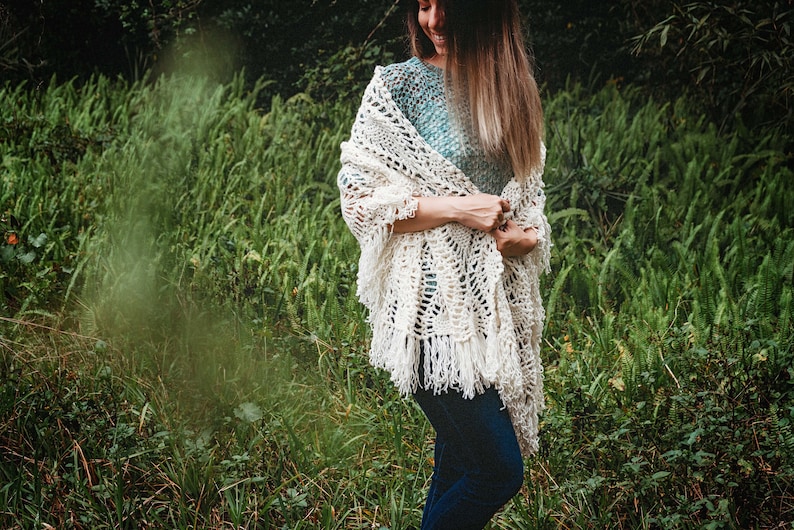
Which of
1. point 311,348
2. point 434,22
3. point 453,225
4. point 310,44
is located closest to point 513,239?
point 453,225

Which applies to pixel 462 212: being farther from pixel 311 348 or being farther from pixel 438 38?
pixel 311 348

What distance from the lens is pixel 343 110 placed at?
7.05 m

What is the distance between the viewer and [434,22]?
6.98ft

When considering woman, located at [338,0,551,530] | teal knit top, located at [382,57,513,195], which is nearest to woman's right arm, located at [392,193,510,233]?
woman, located at [338,0,551,530]

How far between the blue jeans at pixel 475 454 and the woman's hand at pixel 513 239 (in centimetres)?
39

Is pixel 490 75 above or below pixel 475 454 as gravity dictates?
above

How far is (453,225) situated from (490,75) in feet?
1.39

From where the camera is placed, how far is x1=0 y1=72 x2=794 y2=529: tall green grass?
2881mm

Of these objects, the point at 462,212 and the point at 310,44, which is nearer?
the point at 462,212

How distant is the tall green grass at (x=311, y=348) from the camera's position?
2.88 metres

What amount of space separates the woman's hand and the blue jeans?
1.29 ft

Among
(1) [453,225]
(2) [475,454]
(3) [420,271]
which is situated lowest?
(2) [475,454]

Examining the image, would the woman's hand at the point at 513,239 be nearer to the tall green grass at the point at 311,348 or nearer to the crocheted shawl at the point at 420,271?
the crocheted shawl at the point at 420,271

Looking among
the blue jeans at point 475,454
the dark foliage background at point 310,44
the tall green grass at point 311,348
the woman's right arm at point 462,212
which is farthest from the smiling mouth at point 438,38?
the dark foliage background at point 310,44
